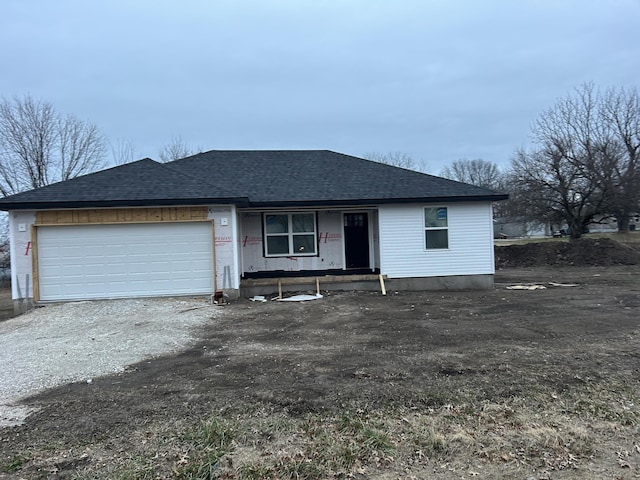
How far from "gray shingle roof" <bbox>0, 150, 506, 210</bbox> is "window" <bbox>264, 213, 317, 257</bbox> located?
1081mm

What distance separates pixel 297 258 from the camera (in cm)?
1453

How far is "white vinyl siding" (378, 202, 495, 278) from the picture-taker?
13.4 metres

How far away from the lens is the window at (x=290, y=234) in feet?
47.2

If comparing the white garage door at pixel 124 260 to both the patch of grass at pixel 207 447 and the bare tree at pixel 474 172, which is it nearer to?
the patch of grass at pixel 207 447

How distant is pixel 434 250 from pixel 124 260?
882 cm

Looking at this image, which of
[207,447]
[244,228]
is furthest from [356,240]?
[207,447]

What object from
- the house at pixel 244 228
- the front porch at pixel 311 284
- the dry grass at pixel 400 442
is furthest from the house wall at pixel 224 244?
the dry grass at pixel 400 442

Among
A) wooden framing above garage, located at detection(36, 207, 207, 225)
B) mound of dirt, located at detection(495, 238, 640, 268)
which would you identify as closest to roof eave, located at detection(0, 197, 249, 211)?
wooden framing above garage, located at detection(36, 207, 207, 225)

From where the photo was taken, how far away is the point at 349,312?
385 inches

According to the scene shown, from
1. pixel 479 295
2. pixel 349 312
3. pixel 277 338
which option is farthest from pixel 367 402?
pixel 479 295

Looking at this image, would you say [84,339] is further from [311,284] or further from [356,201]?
[356,201]

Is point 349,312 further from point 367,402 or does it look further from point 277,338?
point 367,402

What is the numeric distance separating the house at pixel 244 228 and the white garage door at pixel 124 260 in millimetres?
26

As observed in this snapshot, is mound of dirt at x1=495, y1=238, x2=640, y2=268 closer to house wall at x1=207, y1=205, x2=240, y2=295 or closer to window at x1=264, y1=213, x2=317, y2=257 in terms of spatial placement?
window at x1=264, y1=213, x2=317, y2=257
